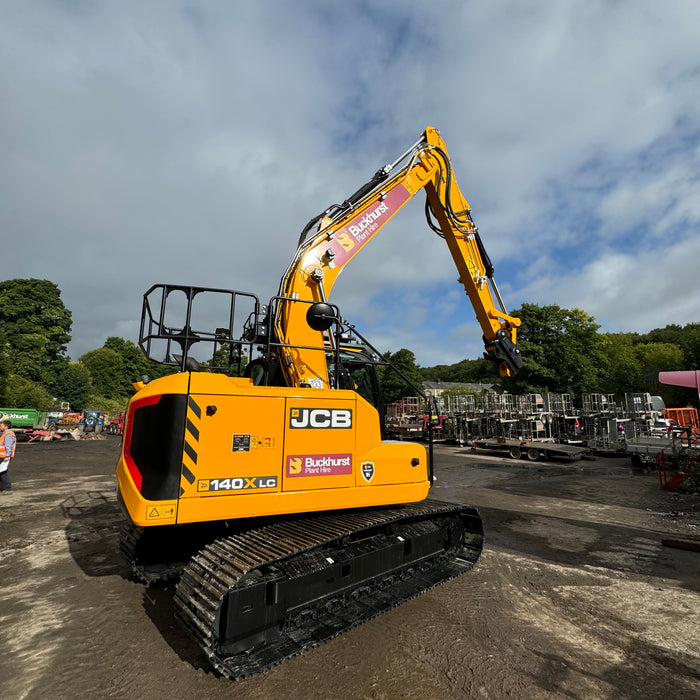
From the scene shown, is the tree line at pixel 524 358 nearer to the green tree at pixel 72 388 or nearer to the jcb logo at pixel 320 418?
the green tree at pixel 72 388

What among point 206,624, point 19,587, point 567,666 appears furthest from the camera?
point 19,587

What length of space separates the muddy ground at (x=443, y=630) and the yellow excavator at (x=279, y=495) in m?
0.30

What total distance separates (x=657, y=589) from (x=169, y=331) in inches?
235

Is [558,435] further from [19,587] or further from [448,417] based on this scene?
[19,587]

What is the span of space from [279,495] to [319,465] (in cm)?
46

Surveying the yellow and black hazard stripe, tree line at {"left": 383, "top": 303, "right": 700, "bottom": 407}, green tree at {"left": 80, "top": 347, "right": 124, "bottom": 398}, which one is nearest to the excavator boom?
the yellow and black hazard stripe

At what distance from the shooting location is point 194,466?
3492mm

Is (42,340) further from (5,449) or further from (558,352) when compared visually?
(558,352)

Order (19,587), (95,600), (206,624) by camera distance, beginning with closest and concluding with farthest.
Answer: (206,624), (95,600), (19,587)

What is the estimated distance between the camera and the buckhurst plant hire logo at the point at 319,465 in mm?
3895

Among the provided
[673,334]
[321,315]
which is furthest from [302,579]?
[673,334]

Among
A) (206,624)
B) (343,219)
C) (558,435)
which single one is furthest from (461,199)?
(558,435)

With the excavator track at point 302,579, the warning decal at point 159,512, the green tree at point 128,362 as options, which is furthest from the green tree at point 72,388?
the excavator track at point 302,579

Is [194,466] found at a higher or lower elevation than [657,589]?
higher
